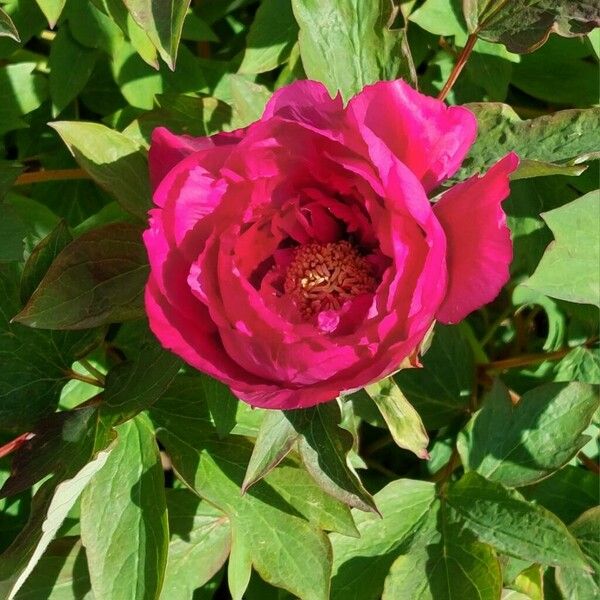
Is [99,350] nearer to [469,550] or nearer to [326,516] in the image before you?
[326,516]

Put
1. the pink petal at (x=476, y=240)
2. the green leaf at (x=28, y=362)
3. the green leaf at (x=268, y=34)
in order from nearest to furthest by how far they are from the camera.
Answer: the pink petal at (x=476, y=240) → the green leaf at (x=28, y=362) → the green leaf at (x=268, y=34)

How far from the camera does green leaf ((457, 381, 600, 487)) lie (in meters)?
1.04

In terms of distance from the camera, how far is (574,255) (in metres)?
0.92

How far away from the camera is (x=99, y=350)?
1158 millimetres

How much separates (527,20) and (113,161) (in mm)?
456

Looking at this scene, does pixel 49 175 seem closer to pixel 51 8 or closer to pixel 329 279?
pixel 51 8

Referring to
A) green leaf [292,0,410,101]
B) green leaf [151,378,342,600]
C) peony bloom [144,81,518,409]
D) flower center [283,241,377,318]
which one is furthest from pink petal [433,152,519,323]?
green leaf [151,378,342,600]

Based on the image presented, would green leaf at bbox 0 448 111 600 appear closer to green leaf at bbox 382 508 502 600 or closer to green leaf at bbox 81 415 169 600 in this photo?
green leaf at bbox 81 415 169 600

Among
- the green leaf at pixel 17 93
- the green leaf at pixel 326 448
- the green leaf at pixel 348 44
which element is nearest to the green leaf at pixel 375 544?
the green leaf at pixel 326 448

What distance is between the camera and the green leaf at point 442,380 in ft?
3.97

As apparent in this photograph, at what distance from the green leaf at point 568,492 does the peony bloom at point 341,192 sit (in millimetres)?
539

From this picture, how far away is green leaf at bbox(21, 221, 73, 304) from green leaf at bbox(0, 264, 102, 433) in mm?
77

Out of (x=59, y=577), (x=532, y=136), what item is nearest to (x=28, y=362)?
(x=59, y=577)

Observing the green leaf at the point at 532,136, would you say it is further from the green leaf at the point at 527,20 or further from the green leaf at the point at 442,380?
the green leaf at the point at 442,380
